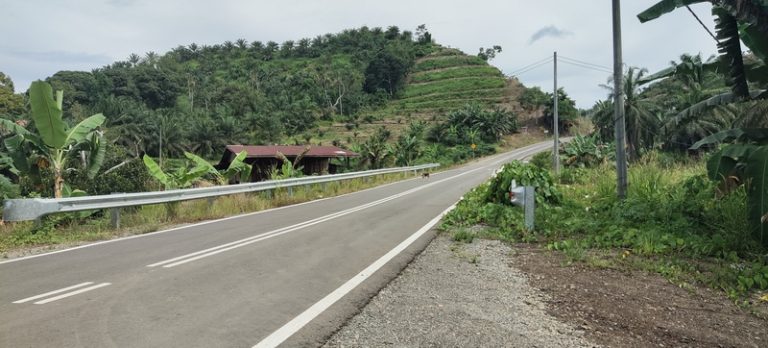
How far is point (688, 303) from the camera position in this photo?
15.3ft

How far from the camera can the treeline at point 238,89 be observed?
7231cm

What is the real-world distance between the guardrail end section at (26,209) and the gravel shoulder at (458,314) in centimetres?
730

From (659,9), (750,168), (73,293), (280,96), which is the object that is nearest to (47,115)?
(73,293)

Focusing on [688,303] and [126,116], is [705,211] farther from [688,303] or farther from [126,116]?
[126,116]

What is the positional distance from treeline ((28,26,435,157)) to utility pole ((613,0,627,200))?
62017 millimetres

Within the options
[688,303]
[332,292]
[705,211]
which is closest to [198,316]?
[332,292]

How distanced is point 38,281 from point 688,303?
7.41m

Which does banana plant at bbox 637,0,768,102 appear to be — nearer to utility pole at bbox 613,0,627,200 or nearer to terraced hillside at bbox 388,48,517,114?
utility pole at bbox 613,0,627,200

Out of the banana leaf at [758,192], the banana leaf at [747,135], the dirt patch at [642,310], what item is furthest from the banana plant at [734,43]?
the dirt patch at [642,310]

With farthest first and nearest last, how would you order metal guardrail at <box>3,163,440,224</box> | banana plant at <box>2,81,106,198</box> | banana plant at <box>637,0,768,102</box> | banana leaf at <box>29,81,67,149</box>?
banana plant at <box>2,81,106,198</box> → banana leaf at <box>29,81,67,149</box> → metal guardrail at <box>3,163,440,224</box> → banana plant at <box>637,0,768,102</box>

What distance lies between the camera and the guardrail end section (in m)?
8.27

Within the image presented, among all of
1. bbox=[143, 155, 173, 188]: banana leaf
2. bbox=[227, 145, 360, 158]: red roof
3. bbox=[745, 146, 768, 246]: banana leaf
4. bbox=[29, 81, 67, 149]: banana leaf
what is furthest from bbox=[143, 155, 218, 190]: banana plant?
bbox=[227, 145, 360, 158]: red roof

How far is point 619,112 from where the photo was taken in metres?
10.1

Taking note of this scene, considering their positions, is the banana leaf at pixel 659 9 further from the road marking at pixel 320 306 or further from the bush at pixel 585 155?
the bush at pixel 585 155
